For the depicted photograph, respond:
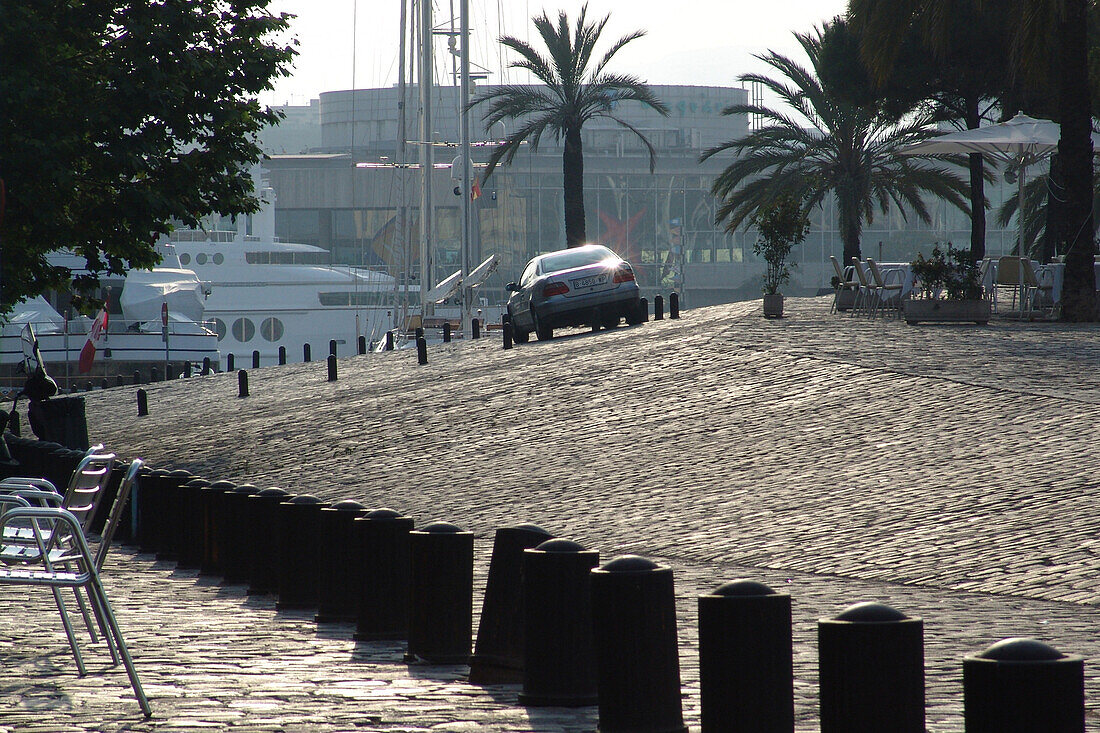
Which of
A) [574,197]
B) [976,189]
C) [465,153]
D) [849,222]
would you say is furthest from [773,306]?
[465,153]

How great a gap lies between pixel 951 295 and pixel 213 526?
1533 cm

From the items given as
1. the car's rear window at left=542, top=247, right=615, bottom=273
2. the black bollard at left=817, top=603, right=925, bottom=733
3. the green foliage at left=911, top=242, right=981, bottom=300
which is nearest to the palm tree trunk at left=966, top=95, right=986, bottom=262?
the car's rear window at left=542, top=247, right=615, bottom=273

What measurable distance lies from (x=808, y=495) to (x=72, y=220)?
11240 millimetres

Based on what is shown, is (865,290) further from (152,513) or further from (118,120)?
(152,513)

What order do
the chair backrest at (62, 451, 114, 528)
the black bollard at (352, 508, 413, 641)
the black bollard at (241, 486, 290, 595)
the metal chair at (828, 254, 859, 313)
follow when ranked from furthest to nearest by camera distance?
the metal chair at (828, 254, 859, 313) → the black bollard at (241, 486, 290, 595) → the black bollard at (352, 508, 413, 641) → the chair backrest at (62, 451, 114, 528)

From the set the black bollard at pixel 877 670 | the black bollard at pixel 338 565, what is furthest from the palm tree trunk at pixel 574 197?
the black bollard at pixel 877 670

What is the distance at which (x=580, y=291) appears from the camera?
26094 mm

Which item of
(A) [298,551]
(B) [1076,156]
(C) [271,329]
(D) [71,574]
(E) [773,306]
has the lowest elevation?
(C) [271,329]

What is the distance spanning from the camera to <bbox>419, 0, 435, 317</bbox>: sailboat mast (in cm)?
4641

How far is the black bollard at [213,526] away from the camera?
8.96 m

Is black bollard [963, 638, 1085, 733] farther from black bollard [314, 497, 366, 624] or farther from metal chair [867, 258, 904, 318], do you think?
metal chair [867, 258, 904, 318]

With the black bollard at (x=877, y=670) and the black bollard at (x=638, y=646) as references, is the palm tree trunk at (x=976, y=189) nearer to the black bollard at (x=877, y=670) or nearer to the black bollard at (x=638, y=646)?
the black bollard at (x=638, y=646)

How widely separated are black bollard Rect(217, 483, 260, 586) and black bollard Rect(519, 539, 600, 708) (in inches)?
146

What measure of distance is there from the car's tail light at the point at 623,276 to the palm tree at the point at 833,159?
35.4 ft
